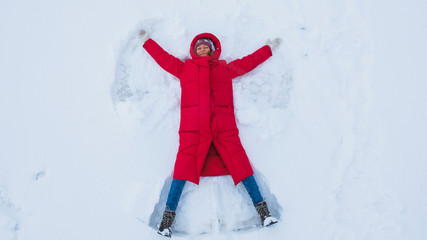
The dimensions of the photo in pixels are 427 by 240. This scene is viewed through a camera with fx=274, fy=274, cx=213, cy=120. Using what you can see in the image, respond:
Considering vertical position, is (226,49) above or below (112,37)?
below

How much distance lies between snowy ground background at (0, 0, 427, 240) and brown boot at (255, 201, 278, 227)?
0.62 ft

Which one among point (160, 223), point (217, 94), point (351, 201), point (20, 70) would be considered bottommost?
point (351, 201)

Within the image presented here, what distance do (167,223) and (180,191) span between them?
0.26m

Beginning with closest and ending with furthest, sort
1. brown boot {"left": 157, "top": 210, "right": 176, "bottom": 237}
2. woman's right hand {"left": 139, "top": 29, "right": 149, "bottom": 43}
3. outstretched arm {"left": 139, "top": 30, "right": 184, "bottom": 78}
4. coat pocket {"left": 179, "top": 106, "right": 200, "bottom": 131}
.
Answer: brown boot {"left": 157, "top": 210, "right": 176, "bottom": 237} < coat pocket {"left": 179, "top": 106, "right": 200, "bottom": 131} < outstretched arm {"left": 139, "top": 30, "right": 184, "bottom": 78} < woman's right hand {"left": 139, "top": 29, "right": 149, "bottom": 43}

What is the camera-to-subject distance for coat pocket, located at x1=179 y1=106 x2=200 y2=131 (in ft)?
7.53

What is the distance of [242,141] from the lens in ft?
8.18

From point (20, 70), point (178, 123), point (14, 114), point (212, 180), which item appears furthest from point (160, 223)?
point (20, 70)

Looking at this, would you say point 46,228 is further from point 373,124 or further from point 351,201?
point 373,124

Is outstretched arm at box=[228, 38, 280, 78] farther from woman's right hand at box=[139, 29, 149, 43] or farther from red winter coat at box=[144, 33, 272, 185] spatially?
woman's right hand at box=[139, 29, 149, 43]

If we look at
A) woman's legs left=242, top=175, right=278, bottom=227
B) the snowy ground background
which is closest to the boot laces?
the snowy ground background

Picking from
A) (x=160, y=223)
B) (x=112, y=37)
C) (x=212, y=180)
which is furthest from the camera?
(x=112, y=37)

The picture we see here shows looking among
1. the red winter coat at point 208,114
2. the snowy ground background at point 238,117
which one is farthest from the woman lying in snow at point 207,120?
the snowy ground background at point 238,117

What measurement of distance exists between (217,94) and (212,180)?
760 millimetres

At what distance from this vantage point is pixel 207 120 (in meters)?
2.31
